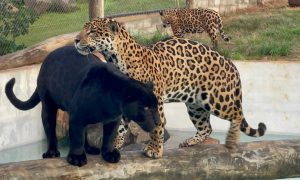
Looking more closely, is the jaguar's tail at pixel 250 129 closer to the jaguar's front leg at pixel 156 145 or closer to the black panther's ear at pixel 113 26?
the jaguar's front leg at pixel 156 145

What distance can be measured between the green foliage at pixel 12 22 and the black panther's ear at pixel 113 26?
6.83m

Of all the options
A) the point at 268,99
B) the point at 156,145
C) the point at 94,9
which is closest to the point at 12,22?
the point at 94,9

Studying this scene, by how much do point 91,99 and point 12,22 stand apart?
8035 millimetres

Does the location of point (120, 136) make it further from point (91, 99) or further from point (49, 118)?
point (91, 99)

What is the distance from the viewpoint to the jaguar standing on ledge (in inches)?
285

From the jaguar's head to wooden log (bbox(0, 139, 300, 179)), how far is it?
95 centimetres

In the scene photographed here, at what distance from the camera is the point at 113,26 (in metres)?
7.21

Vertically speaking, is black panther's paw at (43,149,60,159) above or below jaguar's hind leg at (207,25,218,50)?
above

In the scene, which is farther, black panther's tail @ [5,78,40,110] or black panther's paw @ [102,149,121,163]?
black panther's tail @ [5,78,40,110]

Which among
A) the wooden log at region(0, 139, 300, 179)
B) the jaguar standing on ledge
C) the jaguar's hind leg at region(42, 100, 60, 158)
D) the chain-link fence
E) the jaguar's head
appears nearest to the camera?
the wooden log at region(0, 139, 300, 179)

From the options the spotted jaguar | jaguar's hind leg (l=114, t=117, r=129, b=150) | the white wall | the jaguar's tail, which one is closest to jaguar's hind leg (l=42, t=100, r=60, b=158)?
jaguar's hind leg (l=114, t=117, r=129, b=150)

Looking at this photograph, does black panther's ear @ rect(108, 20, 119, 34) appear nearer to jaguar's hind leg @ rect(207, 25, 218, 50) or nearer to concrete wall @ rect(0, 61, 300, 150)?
concrete wall @ rect(0, 61, 300, 150)

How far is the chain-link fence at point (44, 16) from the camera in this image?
45.9 ft

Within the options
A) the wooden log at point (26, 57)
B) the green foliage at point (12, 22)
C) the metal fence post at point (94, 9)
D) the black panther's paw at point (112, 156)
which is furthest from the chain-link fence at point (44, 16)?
the black panther's paw at point (112, 156)
